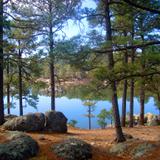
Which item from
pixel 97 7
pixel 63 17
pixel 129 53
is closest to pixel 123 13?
pixel 97 7

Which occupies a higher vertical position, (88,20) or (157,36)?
(88,20)

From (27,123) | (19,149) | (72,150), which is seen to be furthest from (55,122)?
(19,149)

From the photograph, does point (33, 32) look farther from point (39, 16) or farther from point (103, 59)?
point (103, 59)

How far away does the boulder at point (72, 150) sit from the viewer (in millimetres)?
9906

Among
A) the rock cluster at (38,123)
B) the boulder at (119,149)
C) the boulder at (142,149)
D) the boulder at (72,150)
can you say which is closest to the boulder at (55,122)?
the rock cluster at (38,123)

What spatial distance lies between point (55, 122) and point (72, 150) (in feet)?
25.5

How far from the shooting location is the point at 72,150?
9977 mm

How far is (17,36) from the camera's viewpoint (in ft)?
73.7

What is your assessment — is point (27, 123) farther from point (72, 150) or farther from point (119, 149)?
point (72, 150)

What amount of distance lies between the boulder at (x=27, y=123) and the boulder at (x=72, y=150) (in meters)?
6.17

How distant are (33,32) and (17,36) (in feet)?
3.59

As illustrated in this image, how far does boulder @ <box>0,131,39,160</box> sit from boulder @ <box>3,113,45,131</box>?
592 centimetres

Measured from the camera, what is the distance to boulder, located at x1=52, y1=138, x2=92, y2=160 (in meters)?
9.91

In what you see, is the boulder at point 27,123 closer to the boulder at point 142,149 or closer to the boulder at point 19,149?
the boulder at point 19,149
